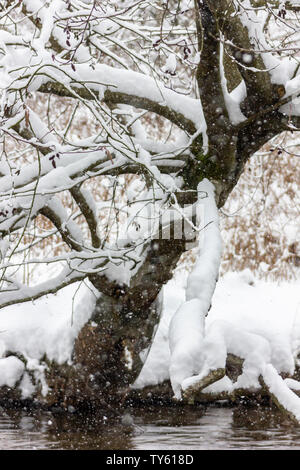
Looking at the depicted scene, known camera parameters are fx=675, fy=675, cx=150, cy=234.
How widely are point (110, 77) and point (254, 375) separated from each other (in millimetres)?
4040

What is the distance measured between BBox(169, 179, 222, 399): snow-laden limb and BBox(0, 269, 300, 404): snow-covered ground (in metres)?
1.76

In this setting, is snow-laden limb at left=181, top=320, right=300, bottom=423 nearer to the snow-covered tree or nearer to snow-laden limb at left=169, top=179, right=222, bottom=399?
snow-laden limb at left=169, top=179, right=222, bottom=399

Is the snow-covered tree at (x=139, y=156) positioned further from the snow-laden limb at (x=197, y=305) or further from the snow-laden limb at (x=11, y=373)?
the snow-laden limb at (x=11, y=373)

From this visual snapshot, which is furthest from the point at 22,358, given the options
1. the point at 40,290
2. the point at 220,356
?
the point at 220,356

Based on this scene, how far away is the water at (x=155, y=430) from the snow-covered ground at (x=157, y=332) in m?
0.39

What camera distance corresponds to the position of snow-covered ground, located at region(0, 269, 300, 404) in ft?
25.9

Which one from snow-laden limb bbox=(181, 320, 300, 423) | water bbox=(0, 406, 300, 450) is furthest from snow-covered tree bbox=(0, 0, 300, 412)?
water bbox=(0, 406, 300, 450)

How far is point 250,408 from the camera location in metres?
7.93

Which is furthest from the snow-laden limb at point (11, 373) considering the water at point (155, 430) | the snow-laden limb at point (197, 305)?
the snow-laden limb at point (197, 305)

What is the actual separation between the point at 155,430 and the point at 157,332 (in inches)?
73.7

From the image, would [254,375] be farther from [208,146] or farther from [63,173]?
[63,173]

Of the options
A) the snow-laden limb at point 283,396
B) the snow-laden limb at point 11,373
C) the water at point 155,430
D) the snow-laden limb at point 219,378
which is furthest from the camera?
the snow-laden limb at point 11,373

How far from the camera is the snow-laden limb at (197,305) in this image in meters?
4.18
